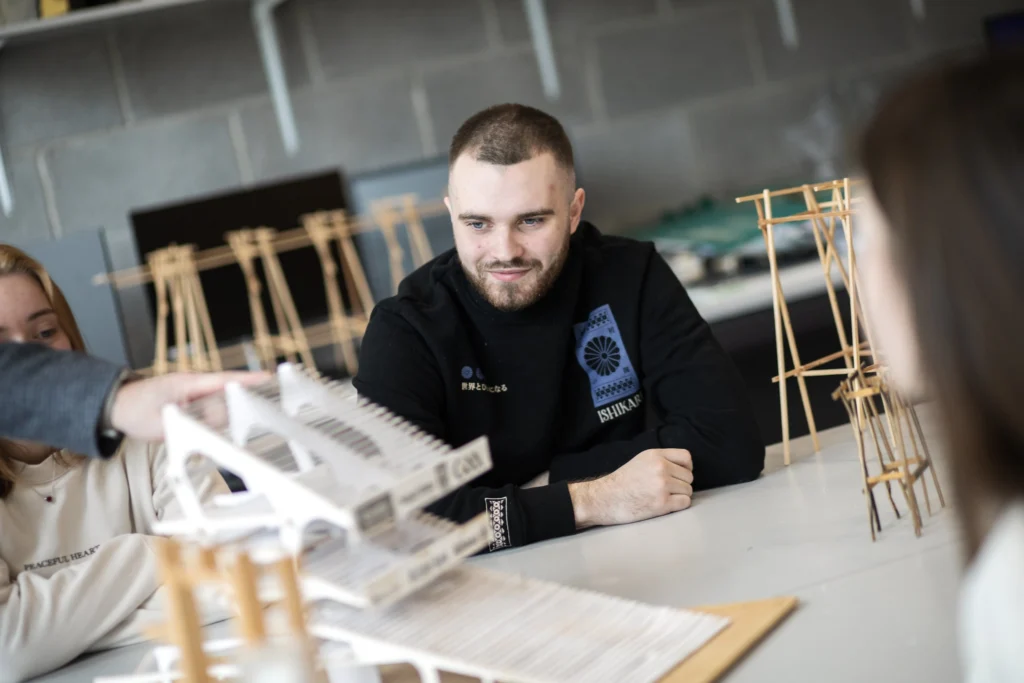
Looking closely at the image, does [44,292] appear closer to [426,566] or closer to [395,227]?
[426,566]

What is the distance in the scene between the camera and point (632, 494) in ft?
4.15

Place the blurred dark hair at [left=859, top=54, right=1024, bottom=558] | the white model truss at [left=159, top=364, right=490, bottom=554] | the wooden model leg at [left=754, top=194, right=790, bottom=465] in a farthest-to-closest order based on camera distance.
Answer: the wooden model leg at [left=754, top=194, right=790, bottom=465], the white model truss at [left=159, top=364, right=490, bottom=554], the blurred dark hair at [left=859, top=54, right=1024, bottom=558]

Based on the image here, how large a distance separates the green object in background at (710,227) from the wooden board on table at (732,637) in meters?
2.26

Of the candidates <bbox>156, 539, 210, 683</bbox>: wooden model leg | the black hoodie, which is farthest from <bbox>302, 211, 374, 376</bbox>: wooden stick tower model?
<bbox>156, 539, 210, 683</bbox>: wooden model leg

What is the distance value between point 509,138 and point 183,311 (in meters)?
1.59

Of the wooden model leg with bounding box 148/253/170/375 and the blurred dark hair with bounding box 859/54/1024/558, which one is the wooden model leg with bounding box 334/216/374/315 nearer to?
the wooden model leg with bounding box 148/253/170/375

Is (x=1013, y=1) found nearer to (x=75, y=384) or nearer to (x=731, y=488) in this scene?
(x=731, y=488)

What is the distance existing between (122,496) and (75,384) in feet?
1.66

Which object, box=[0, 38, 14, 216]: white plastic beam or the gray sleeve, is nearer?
the gray sleeve

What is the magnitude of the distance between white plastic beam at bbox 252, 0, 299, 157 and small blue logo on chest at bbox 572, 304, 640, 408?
5.99ft

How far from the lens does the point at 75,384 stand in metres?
0.90

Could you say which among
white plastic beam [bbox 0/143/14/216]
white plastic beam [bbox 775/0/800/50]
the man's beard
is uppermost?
white plastic beam [bbox 775/0/800/50]

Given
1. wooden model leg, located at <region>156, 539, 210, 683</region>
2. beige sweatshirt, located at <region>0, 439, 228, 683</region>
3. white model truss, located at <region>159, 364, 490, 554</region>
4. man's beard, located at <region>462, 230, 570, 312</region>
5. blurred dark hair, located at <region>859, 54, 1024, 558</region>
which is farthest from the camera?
man's beard, located at <region>462, 230, 570, 312</region>

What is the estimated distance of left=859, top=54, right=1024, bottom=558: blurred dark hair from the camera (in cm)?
58
